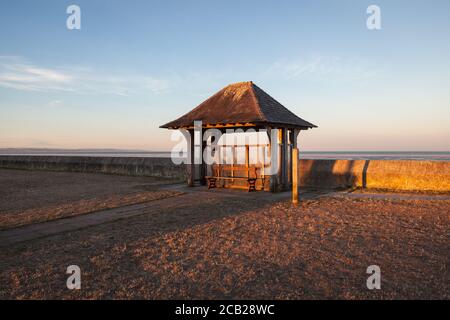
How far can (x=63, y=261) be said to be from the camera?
505 centimetres

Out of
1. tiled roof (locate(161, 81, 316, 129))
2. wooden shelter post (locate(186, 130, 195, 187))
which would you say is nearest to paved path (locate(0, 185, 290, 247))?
wooden shelter post (locate(186, 130, 195, 187))

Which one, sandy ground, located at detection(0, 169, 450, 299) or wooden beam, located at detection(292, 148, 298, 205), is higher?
wooden beam, located at detection(292, 148, 298, 205)

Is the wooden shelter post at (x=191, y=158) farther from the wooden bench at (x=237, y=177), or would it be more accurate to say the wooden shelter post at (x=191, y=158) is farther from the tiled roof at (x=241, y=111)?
the tiled roof at (x=241, y=111)

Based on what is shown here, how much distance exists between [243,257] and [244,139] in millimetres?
9174

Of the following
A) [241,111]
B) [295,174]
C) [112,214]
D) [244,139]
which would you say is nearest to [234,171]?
[244,139]

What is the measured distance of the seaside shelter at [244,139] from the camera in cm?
1271

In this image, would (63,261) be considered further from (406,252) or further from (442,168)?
(442,168)

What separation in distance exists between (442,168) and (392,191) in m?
2.26

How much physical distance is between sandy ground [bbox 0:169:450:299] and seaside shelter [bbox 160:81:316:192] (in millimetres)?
4621

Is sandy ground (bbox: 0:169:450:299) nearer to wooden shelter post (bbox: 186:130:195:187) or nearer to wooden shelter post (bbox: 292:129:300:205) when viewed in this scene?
wooden shelter post (bbox: 292:129:300:205)

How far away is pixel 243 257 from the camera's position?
516 centimetres

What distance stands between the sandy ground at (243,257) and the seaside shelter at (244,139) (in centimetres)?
462

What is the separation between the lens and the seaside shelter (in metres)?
12.7

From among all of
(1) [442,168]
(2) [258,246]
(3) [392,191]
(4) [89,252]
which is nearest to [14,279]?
(4) [89,252]
